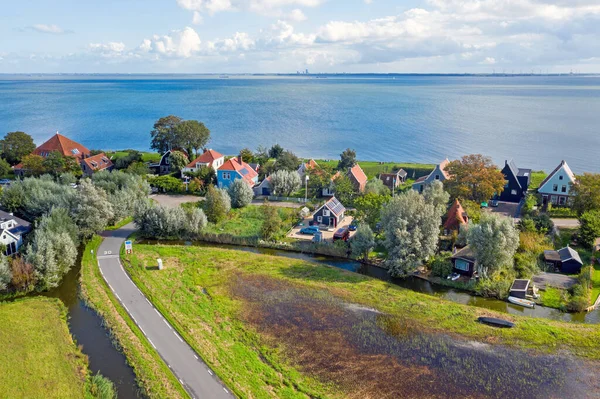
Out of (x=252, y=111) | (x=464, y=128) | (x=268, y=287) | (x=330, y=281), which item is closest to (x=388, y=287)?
(x=330, y=281)

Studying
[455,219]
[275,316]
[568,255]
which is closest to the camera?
[275,316]

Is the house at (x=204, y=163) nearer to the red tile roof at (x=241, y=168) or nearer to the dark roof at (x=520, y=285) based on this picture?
the red tile roof at (x=241, y=168)

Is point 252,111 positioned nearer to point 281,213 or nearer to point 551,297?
point 281,213

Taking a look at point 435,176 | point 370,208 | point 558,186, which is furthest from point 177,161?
point 558,186

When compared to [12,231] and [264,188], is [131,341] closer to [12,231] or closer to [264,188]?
[12,231]

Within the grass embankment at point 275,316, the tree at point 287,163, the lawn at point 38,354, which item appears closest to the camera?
the lawn at point 38,354

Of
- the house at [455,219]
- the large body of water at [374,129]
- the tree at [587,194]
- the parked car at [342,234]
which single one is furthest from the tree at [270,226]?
the large body of water at [374,129]
